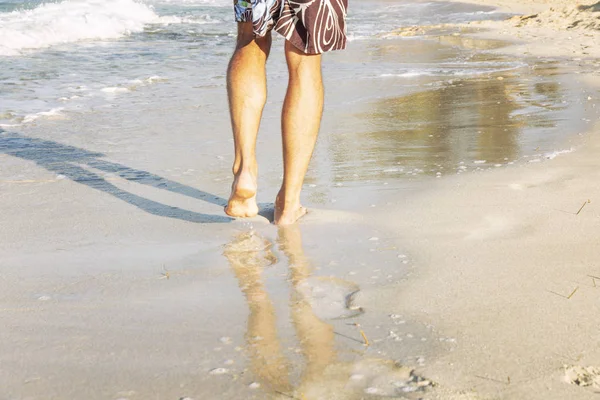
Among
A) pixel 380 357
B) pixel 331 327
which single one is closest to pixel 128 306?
pixel 331 327

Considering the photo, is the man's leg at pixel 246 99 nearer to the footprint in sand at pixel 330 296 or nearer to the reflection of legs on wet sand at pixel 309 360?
the reflection of legs on wet sand at pixel 309 360

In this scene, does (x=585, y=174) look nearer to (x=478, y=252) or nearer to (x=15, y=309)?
(x=478, y=252)

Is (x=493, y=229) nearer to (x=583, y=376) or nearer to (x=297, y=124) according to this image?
(x=297, y=124)

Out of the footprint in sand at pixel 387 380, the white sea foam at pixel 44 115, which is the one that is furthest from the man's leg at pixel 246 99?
the white sea foam at pixel 44 115

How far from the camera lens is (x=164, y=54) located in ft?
28.4

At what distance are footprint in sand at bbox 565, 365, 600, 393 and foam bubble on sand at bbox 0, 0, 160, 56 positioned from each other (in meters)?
8.19

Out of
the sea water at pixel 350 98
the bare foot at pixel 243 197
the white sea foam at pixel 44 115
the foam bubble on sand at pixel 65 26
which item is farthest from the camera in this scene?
the foam bubble on sand at pixel 65 26

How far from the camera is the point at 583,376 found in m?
1.40

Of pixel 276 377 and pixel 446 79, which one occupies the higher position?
pixel 276 377

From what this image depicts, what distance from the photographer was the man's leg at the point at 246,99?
246cm

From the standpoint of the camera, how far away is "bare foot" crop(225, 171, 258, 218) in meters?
2.44

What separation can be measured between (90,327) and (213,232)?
79 centimetres

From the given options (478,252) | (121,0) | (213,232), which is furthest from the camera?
(121,0)

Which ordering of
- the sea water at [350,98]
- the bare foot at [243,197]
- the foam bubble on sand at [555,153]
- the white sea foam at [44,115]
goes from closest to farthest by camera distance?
the bare foot at [243,197] < the foam bubble on sand at [555,153] < the sea water at [350,98] < the white sea foam at [44,115]
